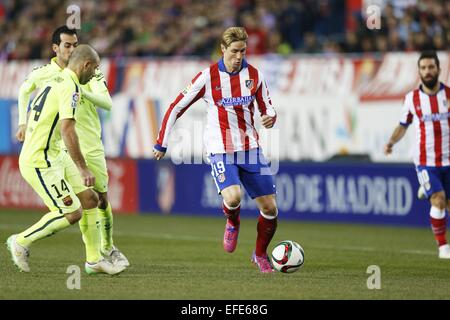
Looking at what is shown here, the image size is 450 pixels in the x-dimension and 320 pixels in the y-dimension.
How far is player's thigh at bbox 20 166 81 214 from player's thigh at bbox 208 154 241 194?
1480 millimetres

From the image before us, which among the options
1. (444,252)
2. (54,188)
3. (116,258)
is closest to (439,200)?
(444,252)

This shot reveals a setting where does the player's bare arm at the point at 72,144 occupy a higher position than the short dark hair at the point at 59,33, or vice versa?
the short dark hair at the point at 59,33

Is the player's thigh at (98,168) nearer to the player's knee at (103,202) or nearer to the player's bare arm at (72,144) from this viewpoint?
the player's knee at (103,202)

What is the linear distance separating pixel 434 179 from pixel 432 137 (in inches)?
21.3

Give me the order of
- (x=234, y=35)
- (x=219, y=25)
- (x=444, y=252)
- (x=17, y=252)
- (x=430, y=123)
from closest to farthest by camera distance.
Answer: (x=17, y=252) < (x=234, y=35) < (x=444, y=252) < (x=430, y=123) < (x=219, y=25)

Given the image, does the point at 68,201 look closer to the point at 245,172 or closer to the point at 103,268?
the point at 103,268

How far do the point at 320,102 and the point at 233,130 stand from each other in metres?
9.75

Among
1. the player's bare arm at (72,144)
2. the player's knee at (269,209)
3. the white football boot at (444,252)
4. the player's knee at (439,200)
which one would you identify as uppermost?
the player's bare arm at (72,144)

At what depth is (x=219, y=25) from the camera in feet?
74.9

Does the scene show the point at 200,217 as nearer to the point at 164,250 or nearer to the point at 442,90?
the point at 164,250

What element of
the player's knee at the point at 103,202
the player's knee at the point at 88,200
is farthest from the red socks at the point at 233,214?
the player's knee at the point at 88,200

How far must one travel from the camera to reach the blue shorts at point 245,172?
10.5 m

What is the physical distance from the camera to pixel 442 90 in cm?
1298
